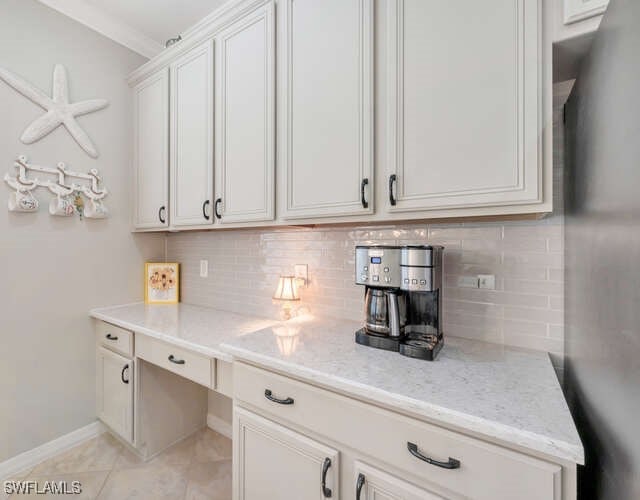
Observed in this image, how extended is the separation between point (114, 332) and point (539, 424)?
2268mm

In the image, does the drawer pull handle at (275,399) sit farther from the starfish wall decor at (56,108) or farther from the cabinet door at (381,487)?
the starfish wall decor at (56,108)

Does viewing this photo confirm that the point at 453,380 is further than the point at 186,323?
No

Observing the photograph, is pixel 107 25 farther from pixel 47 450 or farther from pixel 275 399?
→ pixel 47 450

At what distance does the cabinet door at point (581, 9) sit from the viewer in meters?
0.83

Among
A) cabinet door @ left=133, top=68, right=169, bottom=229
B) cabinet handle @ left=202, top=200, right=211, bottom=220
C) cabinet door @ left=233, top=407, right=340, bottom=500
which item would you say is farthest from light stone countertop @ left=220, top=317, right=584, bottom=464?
cabinet door @ left=133, top=68, right=169, bottom=229

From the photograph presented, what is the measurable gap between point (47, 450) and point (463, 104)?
293 centimetres

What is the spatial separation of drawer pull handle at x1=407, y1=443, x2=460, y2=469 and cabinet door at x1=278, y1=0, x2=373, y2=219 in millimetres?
799

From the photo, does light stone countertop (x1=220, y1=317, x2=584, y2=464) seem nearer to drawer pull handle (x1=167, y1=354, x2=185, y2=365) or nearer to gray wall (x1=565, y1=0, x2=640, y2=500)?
gray wall (x1=565, y1=0, x2=640, y2=500)

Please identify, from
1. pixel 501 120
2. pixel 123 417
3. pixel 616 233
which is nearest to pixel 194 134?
pixel 501 120

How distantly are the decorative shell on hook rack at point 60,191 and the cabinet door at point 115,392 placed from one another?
968 mm

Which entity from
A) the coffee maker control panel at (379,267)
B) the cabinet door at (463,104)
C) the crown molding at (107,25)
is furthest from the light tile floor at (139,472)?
the crown molding at (107,25)

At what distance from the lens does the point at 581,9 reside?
2.80ft

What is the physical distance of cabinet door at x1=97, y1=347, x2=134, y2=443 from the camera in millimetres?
1900

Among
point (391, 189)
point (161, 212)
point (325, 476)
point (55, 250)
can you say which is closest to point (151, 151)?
point (161, 212)
